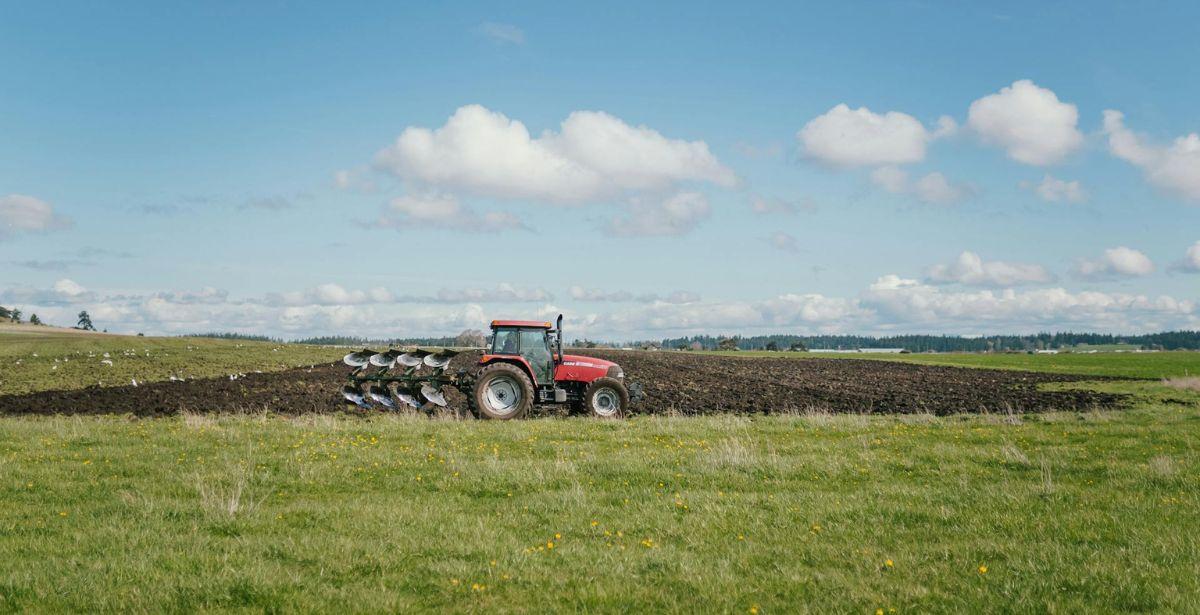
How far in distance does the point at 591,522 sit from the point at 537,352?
12.8 metres

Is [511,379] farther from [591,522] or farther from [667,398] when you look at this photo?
[591,522]

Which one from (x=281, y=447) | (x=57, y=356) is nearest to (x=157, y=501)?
(x=281, y=447)

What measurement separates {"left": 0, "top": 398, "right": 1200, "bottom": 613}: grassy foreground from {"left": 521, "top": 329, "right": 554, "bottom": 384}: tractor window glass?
217 inches

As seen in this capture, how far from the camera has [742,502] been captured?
10.9 m

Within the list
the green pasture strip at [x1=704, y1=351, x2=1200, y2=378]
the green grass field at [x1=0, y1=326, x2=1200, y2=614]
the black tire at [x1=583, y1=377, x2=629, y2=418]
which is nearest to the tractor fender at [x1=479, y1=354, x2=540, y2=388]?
the black tire at [x1=583, y1=377, x2=629, y2=418]

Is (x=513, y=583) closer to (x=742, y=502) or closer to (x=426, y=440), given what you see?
(x=742, y=502)

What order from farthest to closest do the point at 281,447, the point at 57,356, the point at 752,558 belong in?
the point at 57,356 → the point at 281,447 → the point at 752,558

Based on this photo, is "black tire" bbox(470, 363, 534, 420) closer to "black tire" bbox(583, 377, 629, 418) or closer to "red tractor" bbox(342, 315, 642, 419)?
"red tractor" bbox(342, 315, 642, 419)

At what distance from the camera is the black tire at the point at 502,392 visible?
2138cm

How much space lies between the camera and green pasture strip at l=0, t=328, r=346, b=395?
3509 centimetres

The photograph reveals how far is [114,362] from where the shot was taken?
44.1 meters

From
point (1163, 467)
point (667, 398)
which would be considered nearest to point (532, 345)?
point (667, 398)

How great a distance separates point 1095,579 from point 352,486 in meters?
9.49

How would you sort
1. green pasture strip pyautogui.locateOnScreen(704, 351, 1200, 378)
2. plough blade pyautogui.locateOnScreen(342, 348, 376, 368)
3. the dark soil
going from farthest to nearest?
1. green pasture strip pyautogui.locateOnScreen(704, 351, 1200, 378)
2. the dark soil
3. plough blade pyautogui.locateOnScreen(342, 348, 376, 368)
